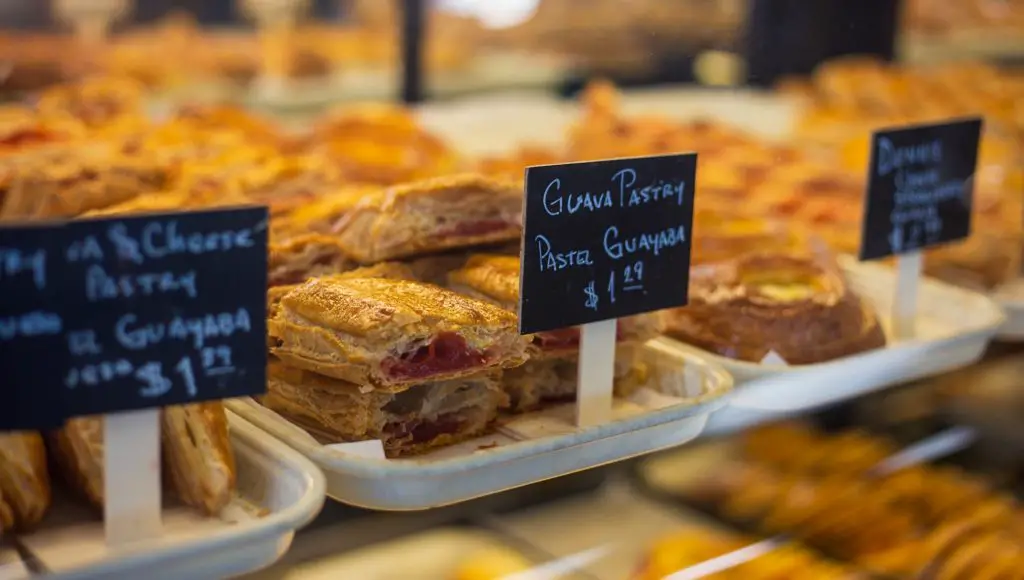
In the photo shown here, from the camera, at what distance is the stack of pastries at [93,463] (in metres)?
1.02

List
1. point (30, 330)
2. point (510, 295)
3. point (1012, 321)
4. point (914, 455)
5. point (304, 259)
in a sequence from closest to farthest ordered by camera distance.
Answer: point (30, 330) < point (510, 295) < point (304, 259) < point (1012, 321) < point (914, 455)

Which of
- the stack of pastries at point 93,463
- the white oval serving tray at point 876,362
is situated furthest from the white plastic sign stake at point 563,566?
the stack of pastries at point 93,463

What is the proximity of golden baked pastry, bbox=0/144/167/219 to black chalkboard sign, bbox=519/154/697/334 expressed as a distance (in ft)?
2.33

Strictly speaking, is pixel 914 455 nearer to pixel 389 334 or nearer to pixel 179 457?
pixel 389 334

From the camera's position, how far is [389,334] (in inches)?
44.8

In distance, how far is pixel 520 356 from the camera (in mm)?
1216

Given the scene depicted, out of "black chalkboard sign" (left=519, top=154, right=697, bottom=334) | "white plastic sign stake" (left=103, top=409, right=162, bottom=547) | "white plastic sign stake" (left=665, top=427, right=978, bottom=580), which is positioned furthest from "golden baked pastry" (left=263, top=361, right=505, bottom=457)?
"white plastic sign stake" (left=665, top=427, right=978, bottom=580)

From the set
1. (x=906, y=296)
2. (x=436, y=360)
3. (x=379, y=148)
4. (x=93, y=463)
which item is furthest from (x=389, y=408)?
(x=379, y=148)

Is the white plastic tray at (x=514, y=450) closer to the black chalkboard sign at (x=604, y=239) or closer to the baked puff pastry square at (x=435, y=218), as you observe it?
the black chalkboard sign at (x=604, y=239)

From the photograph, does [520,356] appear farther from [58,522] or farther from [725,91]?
[725,91]

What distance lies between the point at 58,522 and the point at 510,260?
0.60 meters

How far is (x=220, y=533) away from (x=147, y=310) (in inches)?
8.2

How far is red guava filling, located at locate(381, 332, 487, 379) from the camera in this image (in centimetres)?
115

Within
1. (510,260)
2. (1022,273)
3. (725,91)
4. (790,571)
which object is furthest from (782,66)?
(510,260)
